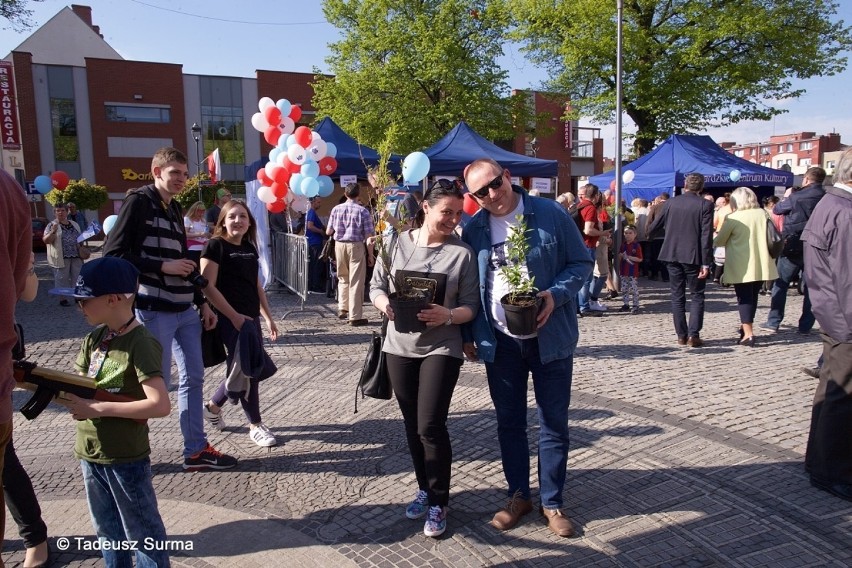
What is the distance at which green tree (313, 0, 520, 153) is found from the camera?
78.6 ft

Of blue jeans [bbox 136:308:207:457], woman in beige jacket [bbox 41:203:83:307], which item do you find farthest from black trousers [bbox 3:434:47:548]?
woman in beige jacket [bbox 41:203:83:307]

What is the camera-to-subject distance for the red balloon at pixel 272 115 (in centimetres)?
1056

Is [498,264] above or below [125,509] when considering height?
above

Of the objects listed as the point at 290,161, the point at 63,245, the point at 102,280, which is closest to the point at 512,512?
the point at 102,280

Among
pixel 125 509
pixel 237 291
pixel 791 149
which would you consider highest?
pixel 791 149

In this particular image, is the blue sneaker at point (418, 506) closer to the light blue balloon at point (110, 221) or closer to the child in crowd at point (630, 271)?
the light blue balloon at point (110, 221)

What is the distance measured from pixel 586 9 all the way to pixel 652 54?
2.77 meters

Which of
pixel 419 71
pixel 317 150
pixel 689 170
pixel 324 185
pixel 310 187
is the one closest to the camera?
pixel 310 187

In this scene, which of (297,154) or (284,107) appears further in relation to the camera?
(284,107)

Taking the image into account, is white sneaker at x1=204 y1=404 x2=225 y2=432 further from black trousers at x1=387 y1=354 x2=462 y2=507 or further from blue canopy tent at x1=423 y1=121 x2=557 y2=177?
blue canopy tent at x1=423 y1=121 x2=557 y2=177

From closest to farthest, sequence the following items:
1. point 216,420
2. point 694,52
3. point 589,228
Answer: point 216,420
point 589,228
point 694,52

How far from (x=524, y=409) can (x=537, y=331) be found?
1.65ft

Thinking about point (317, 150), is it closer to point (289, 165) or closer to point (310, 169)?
point (310, 169)

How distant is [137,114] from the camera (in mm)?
37469
